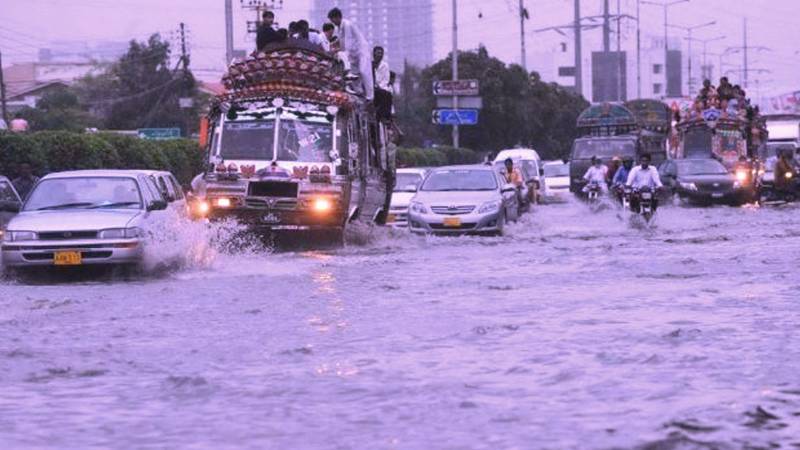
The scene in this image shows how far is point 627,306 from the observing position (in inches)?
517

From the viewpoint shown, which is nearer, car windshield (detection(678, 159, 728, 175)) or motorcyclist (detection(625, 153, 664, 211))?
motorcyclist (detection(625, 153, 664, 211))

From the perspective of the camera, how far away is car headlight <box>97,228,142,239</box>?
15953 mm

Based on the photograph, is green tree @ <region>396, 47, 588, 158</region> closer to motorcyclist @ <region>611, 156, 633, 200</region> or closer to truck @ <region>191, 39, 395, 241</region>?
motorcyclist @ <region>611, 156, 633, 200</region>

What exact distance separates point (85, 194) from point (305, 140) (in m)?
4.27

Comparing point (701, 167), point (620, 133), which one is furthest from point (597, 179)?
point (620, 133)

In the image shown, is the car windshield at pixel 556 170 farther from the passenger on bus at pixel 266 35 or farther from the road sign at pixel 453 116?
the passenger on bus at pixel 266 35

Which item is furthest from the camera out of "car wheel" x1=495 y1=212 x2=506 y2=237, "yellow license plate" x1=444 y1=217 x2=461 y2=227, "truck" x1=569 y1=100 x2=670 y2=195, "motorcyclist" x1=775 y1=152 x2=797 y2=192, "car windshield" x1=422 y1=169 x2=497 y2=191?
"truck" x1=569 y1=100 x2=670 y2=195

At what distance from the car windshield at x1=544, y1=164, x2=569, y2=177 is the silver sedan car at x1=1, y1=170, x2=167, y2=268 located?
1342 inches

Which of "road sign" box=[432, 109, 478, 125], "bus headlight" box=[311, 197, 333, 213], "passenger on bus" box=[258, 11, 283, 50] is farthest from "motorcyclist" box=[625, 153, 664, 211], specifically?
"road sign" box=[432, 109, 478, 125]

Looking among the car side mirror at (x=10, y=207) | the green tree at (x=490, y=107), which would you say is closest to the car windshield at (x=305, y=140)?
the car side mirror at (x=10, y=207)

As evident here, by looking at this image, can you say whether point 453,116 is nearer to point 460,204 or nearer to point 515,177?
point 515,177

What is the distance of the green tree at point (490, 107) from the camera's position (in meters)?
67.6

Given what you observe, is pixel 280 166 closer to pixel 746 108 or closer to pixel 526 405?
pixel 526 405

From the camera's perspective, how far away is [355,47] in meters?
22.7
